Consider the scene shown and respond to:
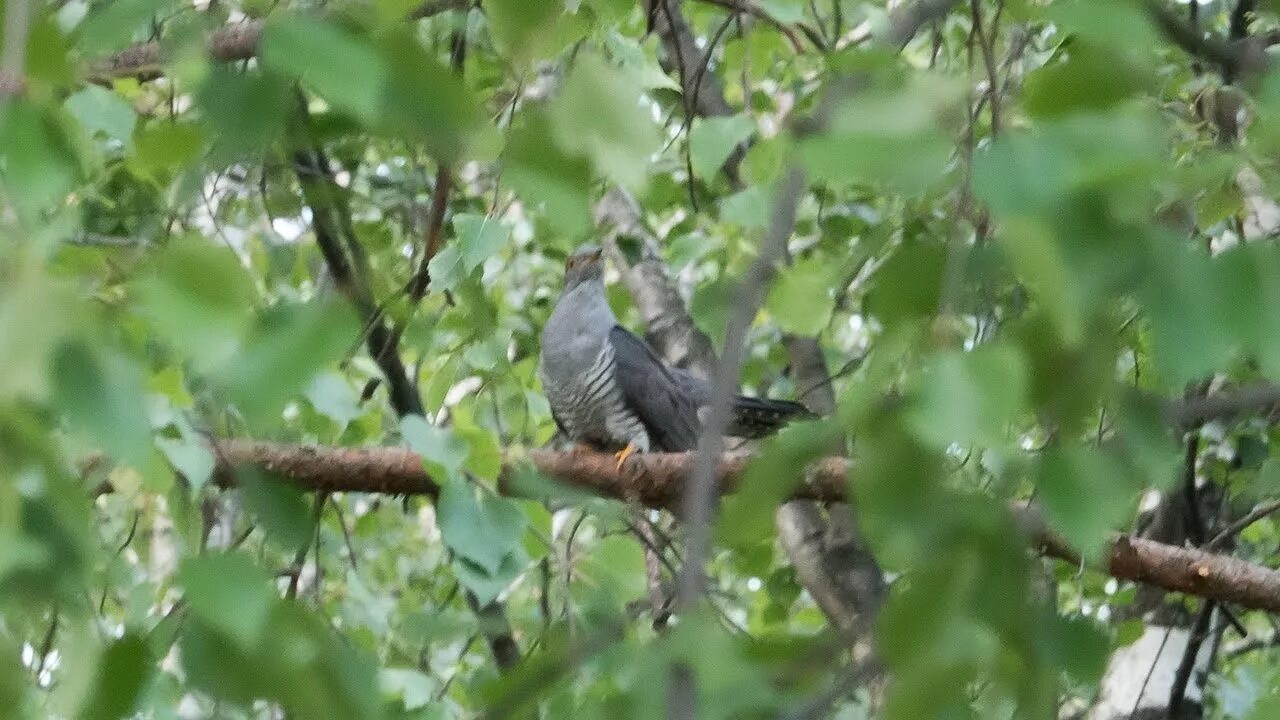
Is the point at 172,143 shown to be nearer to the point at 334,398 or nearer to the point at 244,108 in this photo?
the point at 244,108

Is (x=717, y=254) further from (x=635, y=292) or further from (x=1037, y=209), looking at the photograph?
(x=1037, y=209)

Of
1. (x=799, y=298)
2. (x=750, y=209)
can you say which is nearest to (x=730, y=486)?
(x=799, y=298)

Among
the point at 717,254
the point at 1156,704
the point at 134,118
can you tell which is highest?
the point at 134,118

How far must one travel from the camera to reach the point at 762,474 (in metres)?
0.70

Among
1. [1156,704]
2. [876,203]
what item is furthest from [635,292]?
[1156,704]

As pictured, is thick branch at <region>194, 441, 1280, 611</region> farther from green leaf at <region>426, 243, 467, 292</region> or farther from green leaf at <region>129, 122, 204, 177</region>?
green leaf at <region>129, 122, 204, 177</region>

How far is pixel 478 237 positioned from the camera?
1690 millimetres

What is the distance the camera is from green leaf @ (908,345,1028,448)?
22.5 inches

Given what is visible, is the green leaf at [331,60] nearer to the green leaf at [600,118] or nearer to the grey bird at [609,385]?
the green leaf at [600,118]

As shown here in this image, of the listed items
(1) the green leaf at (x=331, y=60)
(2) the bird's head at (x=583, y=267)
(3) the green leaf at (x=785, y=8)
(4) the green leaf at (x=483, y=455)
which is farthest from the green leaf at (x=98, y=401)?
(2) the bird's head at (x=583, y=267)

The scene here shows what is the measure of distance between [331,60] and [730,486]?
1507mm

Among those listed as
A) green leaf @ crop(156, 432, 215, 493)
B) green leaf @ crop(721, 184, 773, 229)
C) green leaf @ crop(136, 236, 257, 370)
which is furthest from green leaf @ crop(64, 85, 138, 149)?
green leaf @ crop(136, 236, 257, 370)

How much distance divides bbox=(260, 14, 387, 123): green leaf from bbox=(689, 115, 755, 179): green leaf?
126 cm

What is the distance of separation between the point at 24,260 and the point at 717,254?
7.30 ft
